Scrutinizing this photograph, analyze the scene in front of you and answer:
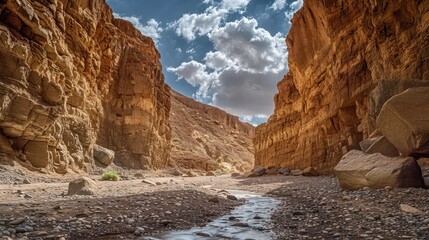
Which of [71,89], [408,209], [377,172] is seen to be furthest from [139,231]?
[71,89]

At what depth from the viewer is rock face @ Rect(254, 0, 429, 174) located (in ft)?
46.4

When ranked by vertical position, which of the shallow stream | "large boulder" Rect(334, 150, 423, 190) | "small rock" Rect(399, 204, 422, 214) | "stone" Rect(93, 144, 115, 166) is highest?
"stone" Rect(93, 144, 115, 166)

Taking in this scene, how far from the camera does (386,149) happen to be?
394 inches

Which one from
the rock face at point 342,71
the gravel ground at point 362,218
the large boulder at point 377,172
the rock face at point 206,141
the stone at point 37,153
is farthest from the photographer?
the rock face at point 206,141

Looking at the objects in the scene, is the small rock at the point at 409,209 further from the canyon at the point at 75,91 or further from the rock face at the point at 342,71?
the canyon at the point at 75,91

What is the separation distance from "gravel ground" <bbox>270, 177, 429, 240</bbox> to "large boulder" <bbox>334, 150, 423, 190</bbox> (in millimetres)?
506

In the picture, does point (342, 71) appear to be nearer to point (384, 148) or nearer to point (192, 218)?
point (384, 148)

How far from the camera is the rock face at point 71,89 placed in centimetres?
1714

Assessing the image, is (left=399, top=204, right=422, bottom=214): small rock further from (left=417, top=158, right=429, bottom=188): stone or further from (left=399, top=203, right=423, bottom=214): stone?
(left=417, top=158, right=429, bottom=188): stone

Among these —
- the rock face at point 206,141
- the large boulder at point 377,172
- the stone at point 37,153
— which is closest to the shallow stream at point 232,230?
the large boulder at point 377,172

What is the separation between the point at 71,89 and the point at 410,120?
24856 mm

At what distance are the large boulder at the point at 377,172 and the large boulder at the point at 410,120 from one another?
72cm

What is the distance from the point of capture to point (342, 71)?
22578 millimetres

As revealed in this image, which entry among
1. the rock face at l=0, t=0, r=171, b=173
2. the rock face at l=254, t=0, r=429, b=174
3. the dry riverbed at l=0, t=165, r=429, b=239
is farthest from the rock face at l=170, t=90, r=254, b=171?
the dry riverbed at l=0, t=165, r=429, b=239
